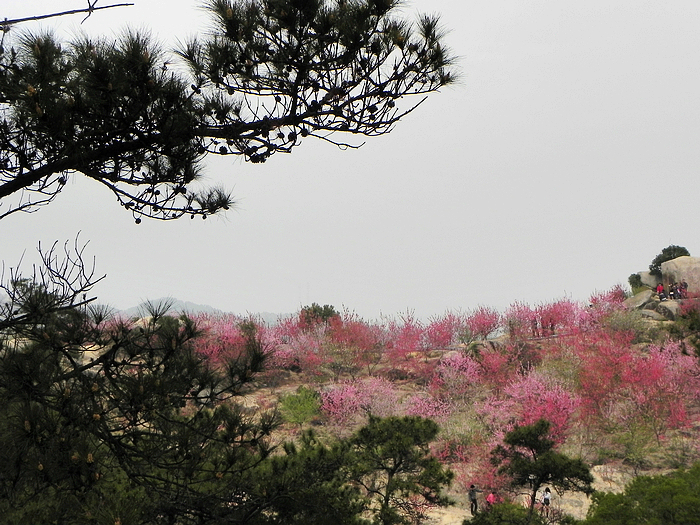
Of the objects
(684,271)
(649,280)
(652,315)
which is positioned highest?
(684,271)

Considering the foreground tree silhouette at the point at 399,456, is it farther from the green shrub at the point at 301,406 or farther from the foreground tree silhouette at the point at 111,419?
the green shrub at the point at 301,406

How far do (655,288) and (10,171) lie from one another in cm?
3403

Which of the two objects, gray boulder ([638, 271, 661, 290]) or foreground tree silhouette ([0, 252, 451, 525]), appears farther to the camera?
gray boulder ([638, 271, 661, 290])

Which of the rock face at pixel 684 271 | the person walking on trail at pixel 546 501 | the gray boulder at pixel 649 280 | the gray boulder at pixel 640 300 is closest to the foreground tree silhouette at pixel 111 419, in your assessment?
the person walking on trail at pixel 546 501

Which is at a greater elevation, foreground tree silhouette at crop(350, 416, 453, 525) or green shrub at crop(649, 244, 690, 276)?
green shrub at crop(649, 244, 690, 276)

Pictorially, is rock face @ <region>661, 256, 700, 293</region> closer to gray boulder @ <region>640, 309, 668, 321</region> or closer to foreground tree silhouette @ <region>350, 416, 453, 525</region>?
gray boulder @ <region>640, 309, 668, 321</region>

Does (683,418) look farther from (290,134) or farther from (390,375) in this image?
(290,134)

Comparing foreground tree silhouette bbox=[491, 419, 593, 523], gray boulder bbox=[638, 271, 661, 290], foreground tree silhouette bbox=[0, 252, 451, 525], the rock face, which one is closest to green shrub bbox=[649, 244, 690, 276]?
gray boulder bbox=[638, 271, 661, 290]

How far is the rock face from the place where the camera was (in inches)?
1182

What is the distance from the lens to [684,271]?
30516 millimetres

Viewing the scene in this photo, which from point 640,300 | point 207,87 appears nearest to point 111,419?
point 207,87

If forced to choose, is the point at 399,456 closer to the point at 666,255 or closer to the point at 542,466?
the point at 542,466

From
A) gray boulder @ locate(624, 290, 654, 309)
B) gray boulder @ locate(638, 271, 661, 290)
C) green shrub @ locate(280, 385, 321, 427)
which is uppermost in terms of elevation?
gray boulder @ locate(638, 271, 661, 290)

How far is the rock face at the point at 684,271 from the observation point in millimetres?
30031
